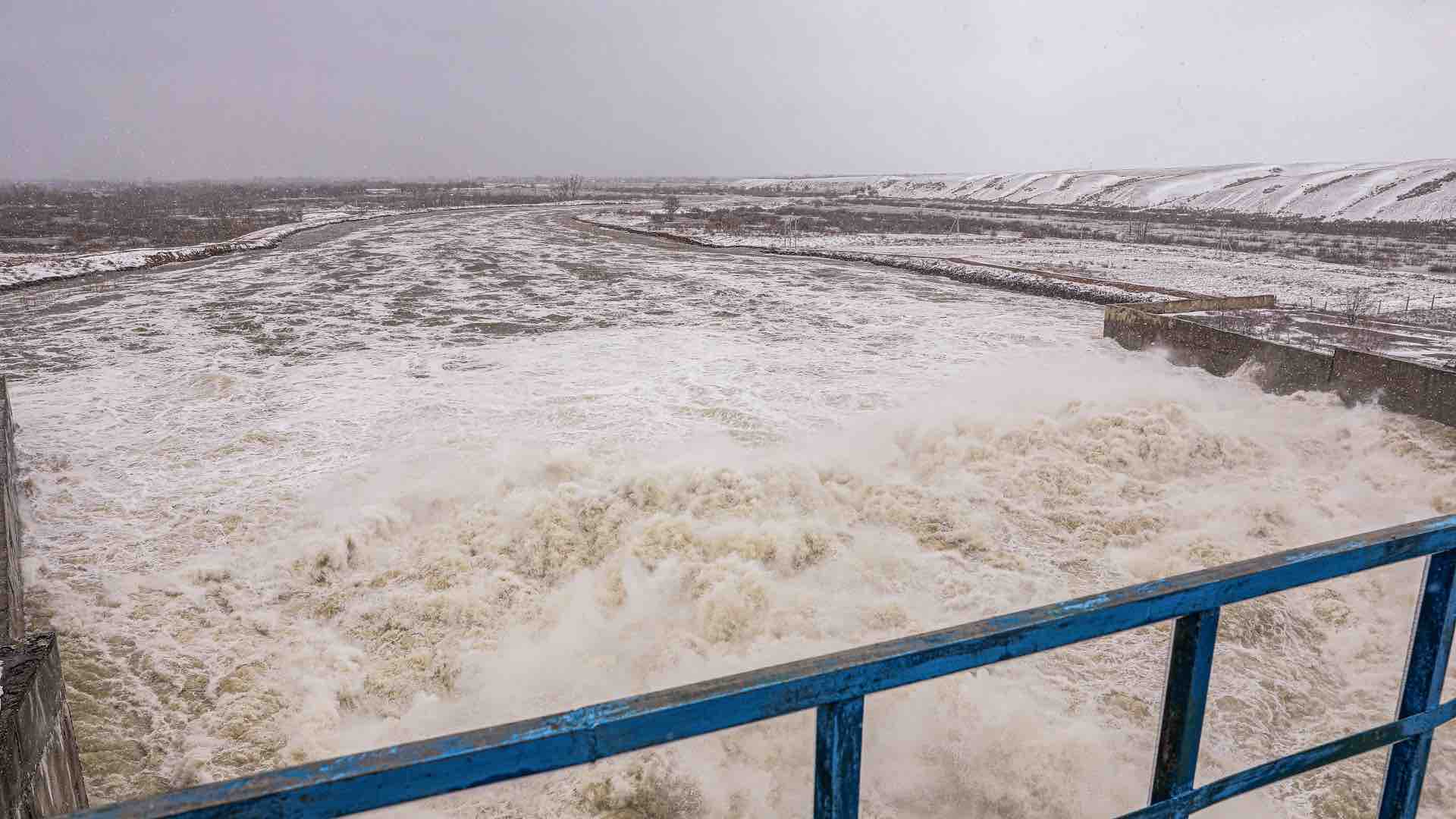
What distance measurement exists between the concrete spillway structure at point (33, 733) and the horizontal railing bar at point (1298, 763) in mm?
3964

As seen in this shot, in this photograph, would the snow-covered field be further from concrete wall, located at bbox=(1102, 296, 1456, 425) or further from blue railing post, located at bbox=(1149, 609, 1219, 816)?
blue railing post, located at bbox=(1149, 609, 1219, 816)

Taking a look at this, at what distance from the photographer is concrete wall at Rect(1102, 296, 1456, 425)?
963 centimetres

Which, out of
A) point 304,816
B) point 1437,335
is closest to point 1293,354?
point 1437,335

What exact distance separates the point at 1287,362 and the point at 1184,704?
11.7 metres

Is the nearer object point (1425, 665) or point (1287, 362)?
point (1425, 665)

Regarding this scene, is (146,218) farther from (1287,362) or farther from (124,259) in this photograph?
(1287,362)

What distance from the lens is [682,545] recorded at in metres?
7.30

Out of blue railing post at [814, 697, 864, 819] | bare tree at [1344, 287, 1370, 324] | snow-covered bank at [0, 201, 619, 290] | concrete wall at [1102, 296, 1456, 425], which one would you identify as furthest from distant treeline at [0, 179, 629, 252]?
blue railing post at [814, 697, 864, 819]

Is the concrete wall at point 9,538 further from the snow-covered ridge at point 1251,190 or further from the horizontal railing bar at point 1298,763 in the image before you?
the snow-covered ridge at point 1251,190

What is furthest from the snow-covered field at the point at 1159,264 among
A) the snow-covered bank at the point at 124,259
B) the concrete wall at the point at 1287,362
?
the snow-covered bank at the point at 124,259

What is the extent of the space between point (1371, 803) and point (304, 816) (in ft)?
18.0

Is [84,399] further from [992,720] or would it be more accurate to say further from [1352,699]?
[1352,699]

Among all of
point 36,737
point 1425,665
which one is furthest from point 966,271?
point 36,737

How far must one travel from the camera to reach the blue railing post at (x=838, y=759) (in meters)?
1.44
